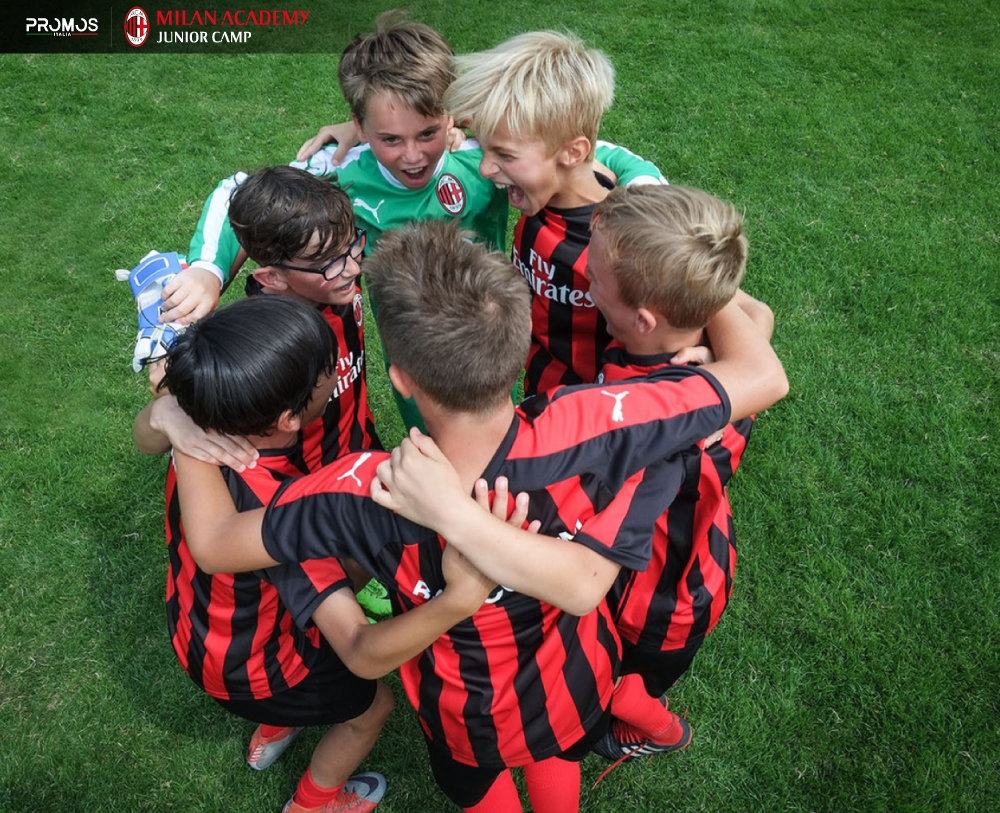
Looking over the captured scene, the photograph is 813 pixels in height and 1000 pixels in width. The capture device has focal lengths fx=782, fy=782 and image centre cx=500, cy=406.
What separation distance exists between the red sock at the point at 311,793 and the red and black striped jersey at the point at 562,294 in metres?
1.63

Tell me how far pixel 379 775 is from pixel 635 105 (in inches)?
223

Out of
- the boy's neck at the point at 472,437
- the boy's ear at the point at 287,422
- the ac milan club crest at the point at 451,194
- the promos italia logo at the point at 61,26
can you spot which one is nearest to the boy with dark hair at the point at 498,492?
the boy's neck at the point at 472,437

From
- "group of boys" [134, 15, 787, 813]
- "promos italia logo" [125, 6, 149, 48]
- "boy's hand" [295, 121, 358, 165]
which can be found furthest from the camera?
"promos italia logo" [125, 6, 149, 48]

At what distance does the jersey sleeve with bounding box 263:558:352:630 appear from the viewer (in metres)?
1.88

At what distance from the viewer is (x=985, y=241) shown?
530 cm

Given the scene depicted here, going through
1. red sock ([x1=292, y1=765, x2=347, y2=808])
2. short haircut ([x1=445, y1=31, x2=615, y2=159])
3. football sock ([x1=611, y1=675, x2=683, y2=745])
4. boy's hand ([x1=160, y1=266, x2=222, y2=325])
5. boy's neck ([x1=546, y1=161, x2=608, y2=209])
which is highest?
short haircut ([x1=445, y1=31, x2=615, y2=159])

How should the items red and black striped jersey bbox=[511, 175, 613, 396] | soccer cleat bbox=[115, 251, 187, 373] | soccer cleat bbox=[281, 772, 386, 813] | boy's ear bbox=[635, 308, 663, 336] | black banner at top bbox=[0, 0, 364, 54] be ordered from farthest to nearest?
black banner at top bbox=[0, 0, 364, 54] < soccer cleat bbox=[281, 772, 386, 813] < red and black striped jersey bbox=[511, 175, 613, 396] < soccer cleat bbox=[115, 251, 187, 373] < boy's ear bbox=[635, 308, 663, 336]

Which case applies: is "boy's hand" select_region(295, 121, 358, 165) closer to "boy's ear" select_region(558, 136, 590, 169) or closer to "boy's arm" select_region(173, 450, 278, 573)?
"boy's ear" select_region(558, 136, 590, 169)

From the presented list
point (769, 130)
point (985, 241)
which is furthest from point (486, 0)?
point (985, 241)

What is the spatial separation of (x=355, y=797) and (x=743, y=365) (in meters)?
2.10

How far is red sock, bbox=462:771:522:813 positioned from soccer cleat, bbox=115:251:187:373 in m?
1.58

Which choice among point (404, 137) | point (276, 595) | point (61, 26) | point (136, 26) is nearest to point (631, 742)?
point (276, 595)

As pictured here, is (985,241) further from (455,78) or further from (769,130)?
(455,78)

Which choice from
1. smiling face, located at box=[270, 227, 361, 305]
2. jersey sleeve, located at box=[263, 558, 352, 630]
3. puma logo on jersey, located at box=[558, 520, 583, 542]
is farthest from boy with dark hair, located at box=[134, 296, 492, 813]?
smiling face, located at box=[270, 227, 361, 305]
